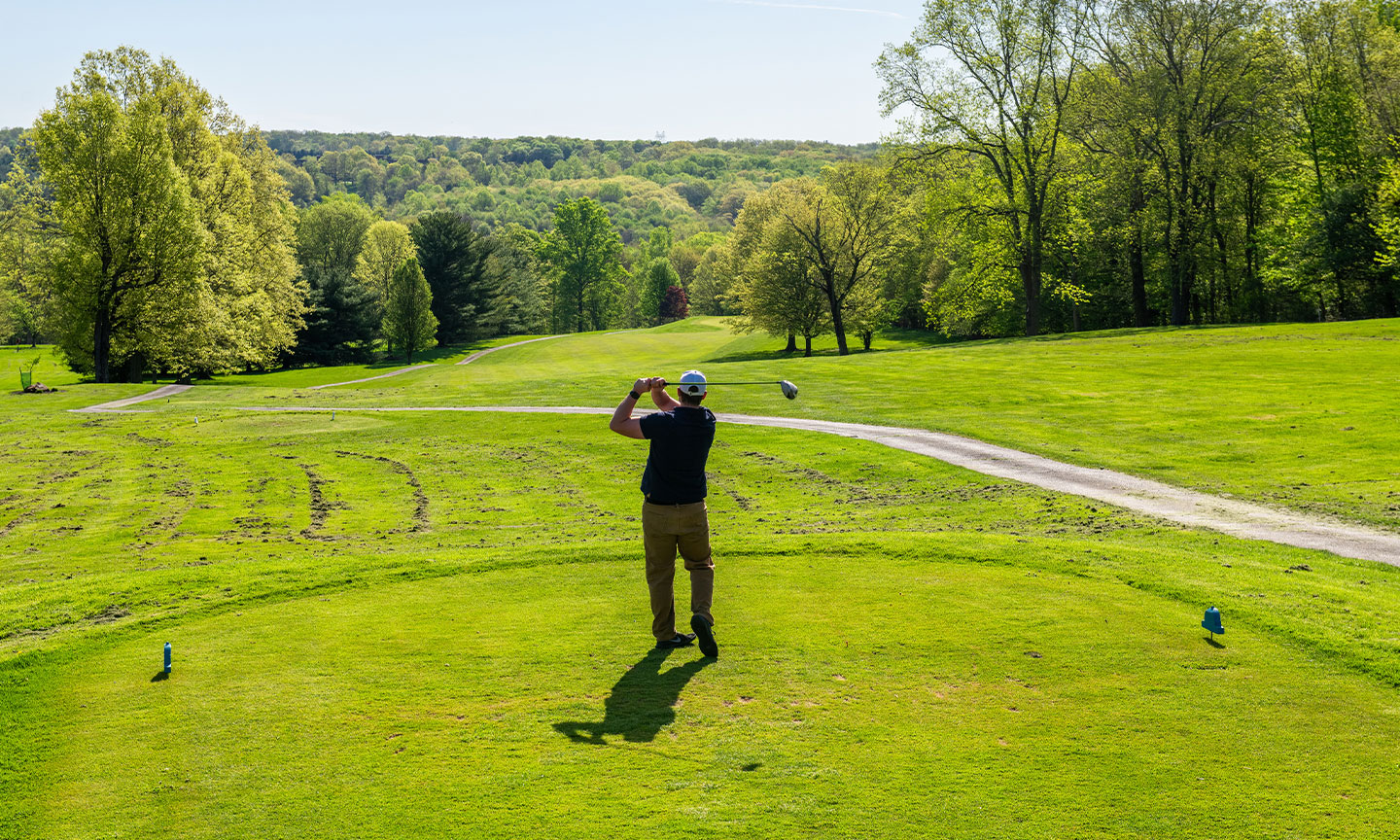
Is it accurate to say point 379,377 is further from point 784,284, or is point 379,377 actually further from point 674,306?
point 674,306

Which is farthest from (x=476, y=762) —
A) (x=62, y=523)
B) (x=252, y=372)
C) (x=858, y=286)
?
(x=252, y=372)

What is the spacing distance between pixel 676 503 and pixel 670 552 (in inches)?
21.2

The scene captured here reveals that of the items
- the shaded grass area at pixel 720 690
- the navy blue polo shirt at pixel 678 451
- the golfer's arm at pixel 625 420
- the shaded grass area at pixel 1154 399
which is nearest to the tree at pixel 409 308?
the shaded grass area at pixel 1154 399

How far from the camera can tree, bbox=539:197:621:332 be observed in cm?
13300

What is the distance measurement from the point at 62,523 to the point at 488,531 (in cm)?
936

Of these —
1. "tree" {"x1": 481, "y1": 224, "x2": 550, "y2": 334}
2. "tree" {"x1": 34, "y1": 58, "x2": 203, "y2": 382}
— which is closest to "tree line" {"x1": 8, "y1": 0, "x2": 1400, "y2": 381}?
"tree" {"x1": 34, "y1": 58, "x2": 203, "y2": 382}

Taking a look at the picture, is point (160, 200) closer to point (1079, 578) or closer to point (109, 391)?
point (109, 391)

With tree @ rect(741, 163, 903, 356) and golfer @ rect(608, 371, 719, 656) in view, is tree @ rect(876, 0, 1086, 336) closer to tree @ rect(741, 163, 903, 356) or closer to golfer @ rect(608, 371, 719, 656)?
tree @ rect(741, 163, 903, 356)

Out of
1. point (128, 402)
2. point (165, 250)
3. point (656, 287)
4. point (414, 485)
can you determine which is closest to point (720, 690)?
point (414, 485)

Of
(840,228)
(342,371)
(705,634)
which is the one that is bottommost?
(705,634)

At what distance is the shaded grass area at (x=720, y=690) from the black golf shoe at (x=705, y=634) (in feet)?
1.03

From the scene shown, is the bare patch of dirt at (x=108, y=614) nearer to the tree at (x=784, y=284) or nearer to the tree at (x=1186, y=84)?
the tree at (x=1186, y=84)

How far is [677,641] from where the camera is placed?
945cm

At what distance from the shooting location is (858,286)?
71.7 m
